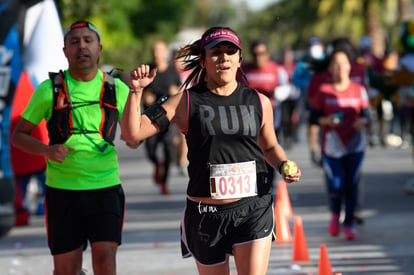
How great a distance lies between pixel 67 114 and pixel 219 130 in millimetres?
1142

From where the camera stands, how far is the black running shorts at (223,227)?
591 centimetres

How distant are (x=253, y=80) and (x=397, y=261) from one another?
4.31 meters

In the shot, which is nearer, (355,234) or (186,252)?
(186,252)

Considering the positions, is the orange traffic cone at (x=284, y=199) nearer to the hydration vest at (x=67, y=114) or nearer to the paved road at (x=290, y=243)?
the paved road at (x=290, y=243)

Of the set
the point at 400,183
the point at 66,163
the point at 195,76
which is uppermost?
the point at 195,76

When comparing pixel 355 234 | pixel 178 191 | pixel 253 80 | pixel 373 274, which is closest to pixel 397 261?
pixel 373 274

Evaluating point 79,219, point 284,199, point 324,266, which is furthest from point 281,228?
point 79,219

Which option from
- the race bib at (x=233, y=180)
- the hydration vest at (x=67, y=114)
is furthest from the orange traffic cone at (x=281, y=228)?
the race bib at (x=233, y=180)

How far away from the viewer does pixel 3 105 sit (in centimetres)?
1123

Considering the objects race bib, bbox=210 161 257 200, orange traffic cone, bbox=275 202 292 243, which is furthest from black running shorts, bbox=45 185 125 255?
orange traffic cone, bbox=275 202 292 243

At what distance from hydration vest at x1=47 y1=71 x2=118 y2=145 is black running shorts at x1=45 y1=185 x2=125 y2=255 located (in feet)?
1.12

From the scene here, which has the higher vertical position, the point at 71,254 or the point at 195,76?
the point at 195,76

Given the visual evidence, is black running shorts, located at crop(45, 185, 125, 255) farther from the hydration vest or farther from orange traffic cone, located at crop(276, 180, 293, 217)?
orange traffic cone, located at crop(276, 180, 293, 217)

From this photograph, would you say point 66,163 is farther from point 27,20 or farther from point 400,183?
point 400,183
